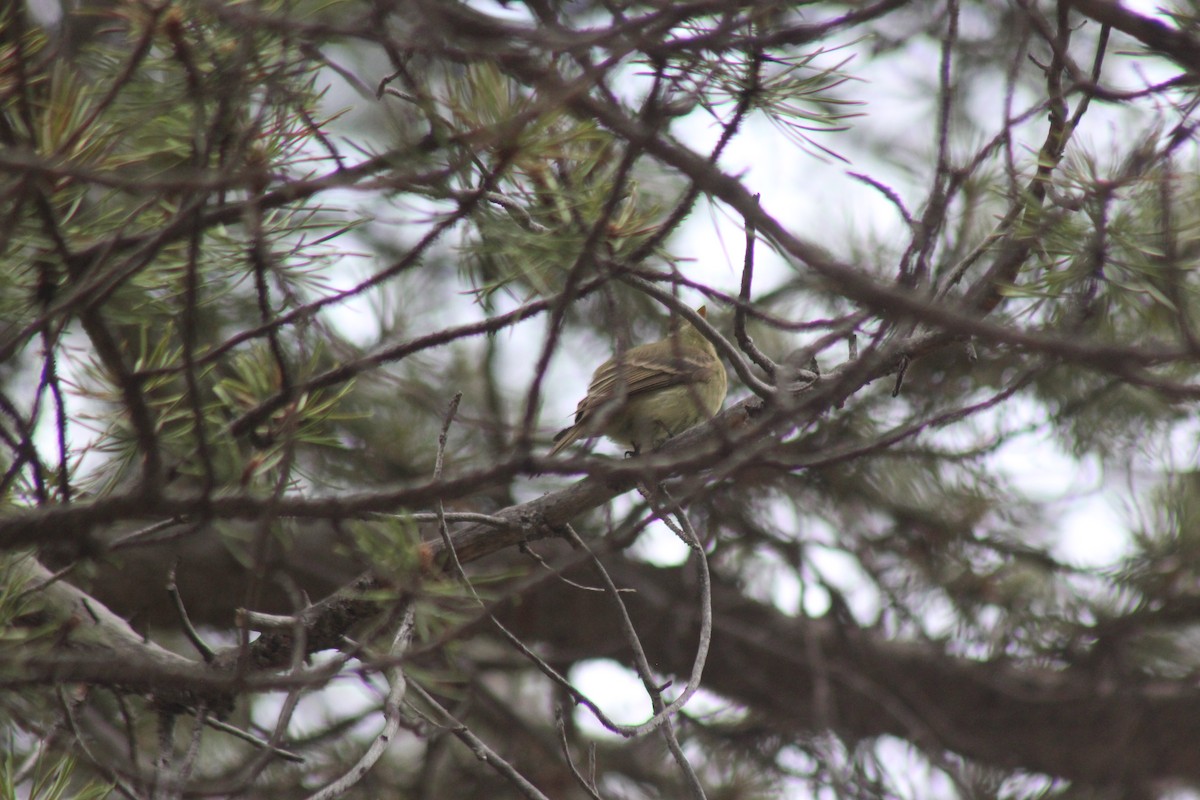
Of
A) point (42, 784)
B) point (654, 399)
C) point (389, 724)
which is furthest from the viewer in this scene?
point (654, 399)

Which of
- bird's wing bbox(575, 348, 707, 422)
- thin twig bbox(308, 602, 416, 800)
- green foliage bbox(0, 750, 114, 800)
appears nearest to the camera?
thin twig bbox(308, 602, 416, 800)

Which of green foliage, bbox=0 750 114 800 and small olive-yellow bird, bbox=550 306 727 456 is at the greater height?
small olive-yellow bird, bbox=550 306 727 456

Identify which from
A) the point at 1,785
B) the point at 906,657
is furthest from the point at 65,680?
the point at 906,657

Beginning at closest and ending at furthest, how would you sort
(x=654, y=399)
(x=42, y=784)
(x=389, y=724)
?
(x=389, y=724)
(x=42, y=784)
(x=654, y=399)

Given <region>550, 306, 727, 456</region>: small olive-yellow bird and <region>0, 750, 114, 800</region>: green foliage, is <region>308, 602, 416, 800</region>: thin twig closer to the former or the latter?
<region>0, 750, 114, 800</region>: green foliage

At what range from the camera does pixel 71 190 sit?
8.94 ft

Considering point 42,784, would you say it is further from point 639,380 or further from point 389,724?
point 639,380

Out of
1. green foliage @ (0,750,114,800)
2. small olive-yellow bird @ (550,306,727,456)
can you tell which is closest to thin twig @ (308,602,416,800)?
green foliage @ (0,750,114,800)

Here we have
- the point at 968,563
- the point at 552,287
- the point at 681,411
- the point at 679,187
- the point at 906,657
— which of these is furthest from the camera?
the point at 906,657

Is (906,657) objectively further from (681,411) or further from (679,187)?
(679,187)

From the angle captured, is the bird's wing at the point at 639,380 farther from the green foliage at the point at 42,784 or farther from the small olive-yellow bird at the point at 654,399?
the green foliage at the point at 42,784

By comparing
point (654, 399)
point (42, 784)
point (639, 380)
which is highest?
point (639, 380)

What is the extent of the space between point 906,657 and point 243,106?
16.0 feet

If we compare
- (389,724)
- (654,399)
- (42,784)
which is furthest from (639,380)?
(42,784)
